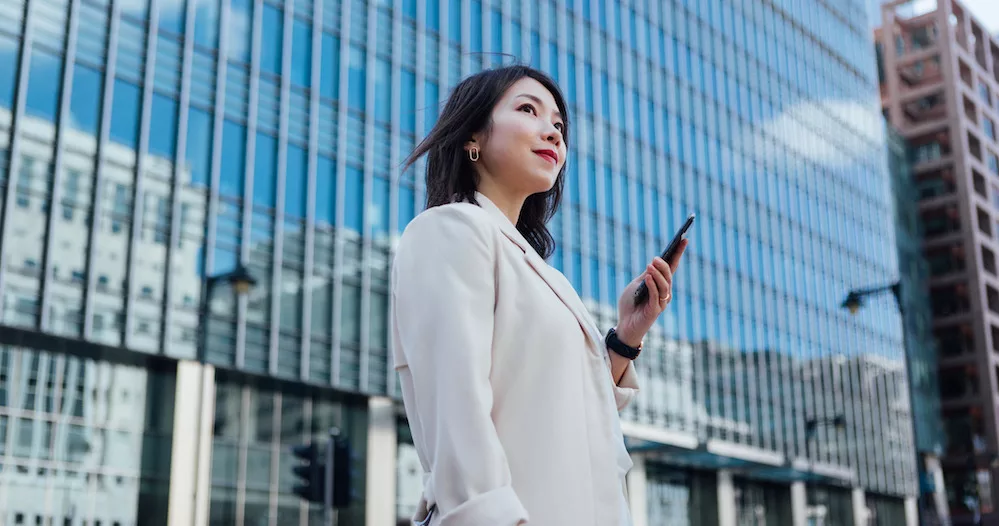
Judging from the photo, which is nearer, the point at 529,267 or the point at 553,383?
the point at 553,383

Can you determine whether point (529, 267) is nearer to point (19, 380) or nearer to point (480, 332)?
point (480, 332)

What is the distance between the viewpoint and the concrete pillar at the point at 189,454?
2180 centimetres

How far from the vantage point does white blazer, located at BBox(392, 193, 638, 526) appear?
2256 mm

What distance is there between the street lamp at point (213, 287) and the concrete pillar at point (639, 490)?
17085 millimetres

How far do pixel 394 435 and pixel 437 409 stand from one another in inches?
964

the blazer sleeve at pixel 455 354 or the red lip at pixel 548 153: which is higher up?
the red lip at pixel 548 153

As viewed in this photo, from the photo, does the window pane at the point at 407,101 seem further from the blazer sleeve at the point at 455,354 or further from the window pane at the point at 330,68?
Result: the blazer sleeve at the point at 455,354

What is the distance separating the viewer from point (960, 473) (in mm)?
63312

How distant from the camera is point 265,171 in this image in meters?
24.4

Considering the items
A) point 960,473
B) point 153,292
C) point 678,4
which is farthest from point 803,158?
point 153,292

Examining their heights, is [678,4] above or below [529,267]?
→ above

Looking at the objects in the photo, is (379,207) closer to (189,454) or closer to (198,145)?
(198,145)

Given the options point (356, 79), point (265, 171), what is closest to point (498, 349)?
point (265, 171)

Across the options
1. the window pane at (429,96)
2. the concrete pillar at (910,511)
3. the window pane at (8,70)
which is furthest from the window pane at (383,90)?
the concrete pillar at (910,511)
